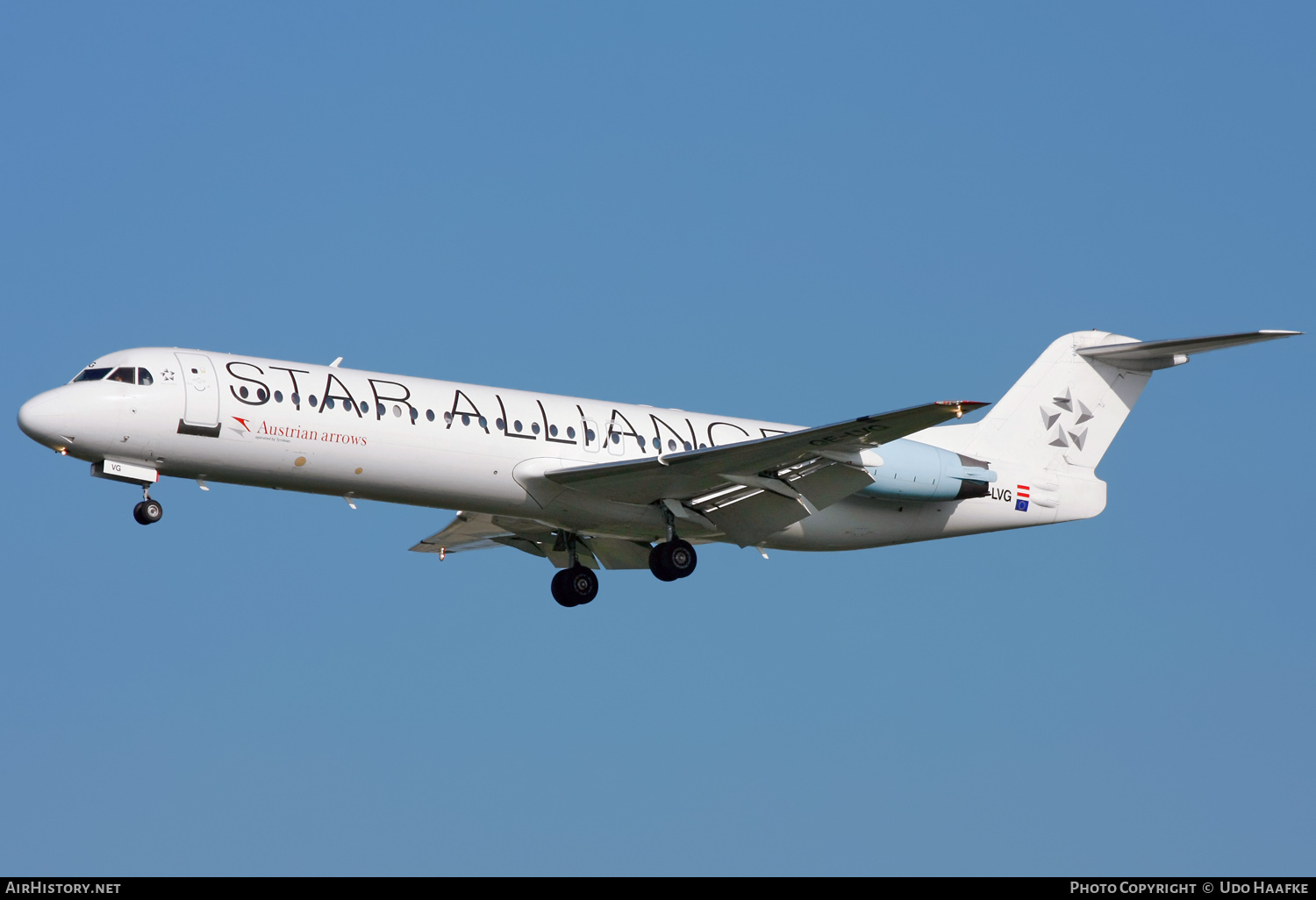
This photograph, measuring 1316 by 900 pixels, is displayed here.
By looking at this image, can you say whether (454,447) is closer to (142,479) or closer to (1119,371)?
(142,479)

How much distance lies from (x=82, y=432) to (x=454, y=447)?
522 centimetres

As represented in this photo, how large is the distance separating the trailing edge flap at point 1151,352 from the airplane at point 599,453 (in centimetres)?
5

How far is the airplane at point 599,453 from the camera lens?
2331 centimetres

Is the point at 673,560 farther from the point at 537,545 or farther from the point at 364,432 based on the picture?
the point at 364,432

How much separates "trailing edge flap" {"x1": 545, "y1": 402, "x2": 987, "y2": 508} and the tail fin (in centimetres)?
435

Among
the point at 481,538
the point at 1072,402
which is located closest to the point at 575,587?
the point at 481,538

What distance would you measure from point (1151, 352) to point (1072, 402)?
1.66 metres

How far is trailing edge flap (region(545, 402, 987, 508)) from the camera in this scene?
2409 cm

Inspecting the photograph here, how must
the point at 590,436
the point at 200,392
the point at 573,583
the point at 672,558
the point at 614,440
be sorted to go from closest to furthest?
the point at 200,392
the point at 590,436
the point at 614,440
the point at 672,558
the point at 573,583

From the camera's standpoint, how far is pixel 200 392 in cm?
2341

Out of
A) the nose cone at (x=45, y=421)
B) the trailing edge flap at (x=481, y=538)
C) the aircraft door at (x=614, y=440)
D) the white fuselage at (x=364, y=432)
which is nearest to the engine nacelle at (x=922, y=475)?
the white fuselage at (x=364, y=432)

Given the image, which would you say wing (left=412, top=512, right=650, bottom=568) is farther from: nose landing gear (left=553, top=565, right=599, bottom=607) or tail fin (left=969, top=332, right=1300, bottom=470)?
tail fin (left=969, top=332, right=1300, bottom=470)
